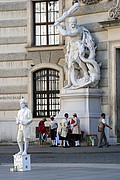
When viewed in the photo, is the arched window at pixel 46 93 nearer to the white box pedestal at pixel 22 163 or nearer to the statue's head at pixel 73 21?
the statue's head at pixel 73 21

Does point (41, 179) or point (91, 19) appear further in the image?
point (91, 19)

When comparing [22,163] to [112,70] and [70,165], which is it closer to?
[70,165]

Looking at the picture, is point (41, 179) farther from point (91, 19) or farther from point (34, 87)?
point (34, 87)

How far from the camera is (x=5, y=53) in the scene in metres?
42.8

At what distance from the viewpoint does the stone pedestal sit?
37.2 metres

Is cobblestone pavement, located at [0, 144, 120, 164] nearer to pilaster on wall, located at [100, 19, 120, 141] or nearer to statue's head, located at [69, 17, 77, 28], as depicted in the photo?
pilaster on wall, located at [100, 19, 120, 141]

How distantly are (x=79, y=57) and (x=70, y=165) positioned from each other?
1383 centimetres

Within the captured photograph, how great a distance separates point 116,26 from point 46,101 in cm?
730

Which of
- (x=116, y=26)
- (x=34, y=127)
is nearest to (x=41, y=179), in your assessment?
(x=116, y=26)

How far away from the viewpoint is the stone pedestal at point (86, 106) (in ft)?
122

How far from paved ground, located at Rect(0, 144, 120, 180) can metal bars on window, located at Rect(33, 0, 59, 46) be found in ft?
29.6

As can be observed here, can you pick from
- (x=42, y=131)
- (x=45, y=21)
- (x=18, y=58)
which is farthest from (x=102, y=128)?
(x=45, y=21)

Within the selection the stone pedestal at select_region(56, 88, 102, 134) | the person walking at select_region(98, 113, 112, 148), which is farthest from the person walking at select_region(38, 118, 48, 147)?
the person walking at select_region(98, 113, 112, 148)

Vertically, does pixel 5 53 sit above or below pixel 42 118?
above
